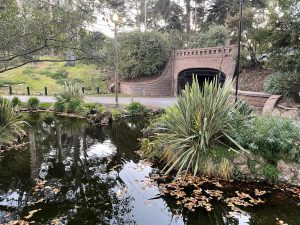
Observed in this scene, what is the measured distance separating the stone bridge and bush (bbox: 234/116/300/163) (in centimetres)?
1163

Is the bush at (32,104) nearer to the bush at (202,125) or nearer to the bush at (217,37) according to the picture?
the bush at (202,125)

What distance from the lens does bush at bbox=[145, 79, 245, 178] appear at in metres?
5.28

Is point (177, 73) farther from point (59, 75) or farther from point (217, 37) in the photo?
point (59, 75)

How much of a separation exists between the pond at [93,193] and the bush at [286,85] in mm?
6488

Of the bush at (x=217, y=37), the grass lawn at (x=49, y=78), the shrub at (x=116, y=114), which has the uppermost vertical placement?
the bush at (x=217, y=37)

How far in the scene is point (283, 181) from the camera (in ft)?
16.7

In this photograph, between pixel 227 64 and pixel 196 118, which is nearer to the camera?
pixel 196 118

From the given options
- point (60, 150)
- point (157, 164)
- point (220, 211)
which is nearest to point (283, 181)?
point (220, 211)

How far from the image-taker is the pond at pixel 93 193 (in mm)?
3998

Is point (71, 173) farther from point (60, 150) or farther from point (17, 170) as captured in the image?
point (60, 150)

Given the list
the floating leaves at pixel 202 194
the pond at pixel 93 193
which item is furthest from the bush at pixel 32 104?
the floating leaves at pixel 202 194

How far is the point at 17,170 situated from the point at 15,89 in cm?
1612

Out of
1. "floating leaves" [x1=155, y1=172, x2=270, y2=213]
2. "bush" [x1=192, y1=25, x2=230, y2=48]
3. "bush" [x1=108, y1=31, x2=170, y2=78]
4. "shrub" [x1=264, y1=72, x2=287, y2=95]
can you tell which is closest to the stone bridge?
"bush" [x1=108, y1=31, x2=170, y2=78]

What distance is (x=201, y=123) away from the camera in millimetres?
5305
